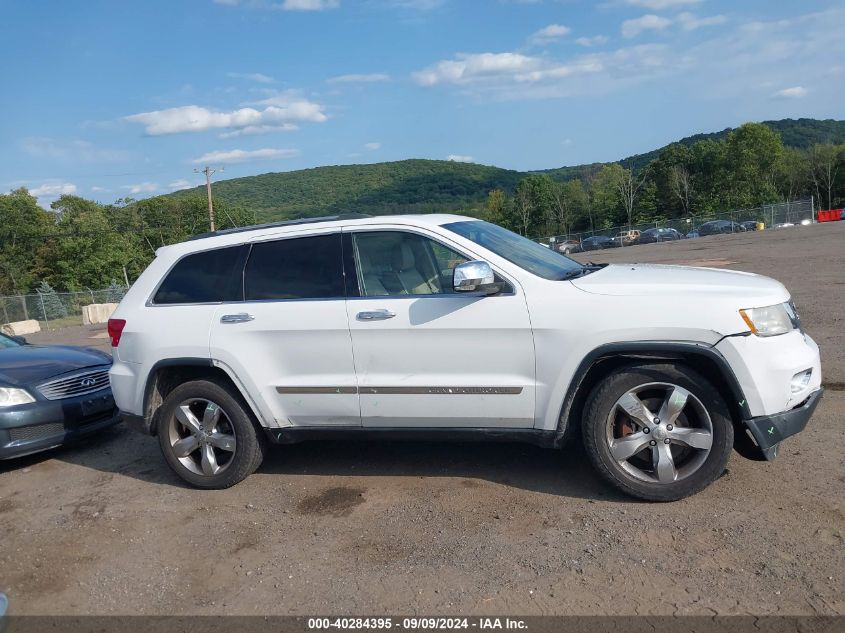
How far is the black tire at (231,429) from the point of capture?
16.5ft

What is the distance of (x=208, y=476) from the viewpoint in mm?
5141

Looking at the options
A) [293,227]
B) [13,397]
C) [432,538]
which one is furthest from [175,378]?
[432,538]

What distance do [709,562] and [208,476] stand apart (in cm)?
339

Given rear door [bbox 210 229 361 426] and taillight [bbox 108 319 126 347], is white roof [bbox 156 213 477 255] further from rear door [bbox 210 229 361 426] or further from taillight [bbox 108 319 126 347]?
taillight [bbox 108 319 126 347]

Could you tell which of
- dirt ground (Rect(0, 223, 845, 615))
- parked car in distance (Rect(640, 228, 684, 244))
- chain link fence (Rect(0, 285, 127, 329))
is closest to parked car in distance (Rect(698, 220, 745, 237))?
parked car in distance (Rect(640, 228, 684, 244))

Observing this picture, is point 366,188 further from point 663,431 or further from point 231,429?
point 663,431

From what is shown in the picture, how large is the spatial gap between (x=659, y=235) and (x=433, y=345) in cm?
5664

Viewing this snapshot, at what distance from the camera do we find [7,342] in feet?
26.2

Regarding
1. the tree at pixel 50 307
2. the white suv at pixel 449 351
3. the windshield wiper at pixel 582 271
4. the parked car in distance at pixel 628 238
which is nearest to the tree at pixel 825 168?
the parked car in distance at pixel 628 238

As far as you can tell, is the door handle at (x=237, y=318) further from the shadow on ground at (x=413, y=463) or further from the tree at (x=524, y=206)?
the tree at (x=524, y=206)

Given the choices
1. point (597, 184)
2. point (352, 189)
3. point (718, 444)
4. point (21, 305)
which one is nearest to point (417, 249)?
point (718, 444)

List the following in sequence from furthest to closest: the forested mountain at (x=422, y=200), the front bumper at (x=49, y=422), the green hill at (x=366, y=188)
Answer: the forested mountain at (x=422, y=200)
the green hill at (x=366, y=188)
the front bumper at (x=49, y=422)

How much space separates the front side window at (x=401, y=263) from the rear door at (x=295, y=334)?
7.0 inches

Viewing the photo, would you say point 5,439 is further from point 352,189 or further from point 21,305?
point 352,189
